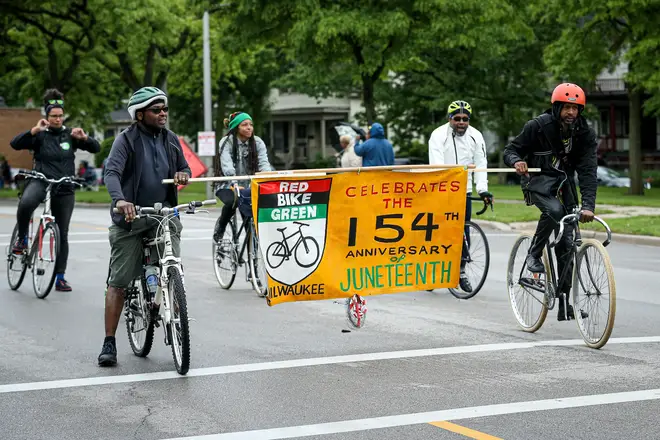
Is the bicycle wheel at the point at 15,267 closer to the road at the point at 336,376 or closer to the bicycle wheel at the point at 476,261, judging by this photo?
the road at the point at 336,376

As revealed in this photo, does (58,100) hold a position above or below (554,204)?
above

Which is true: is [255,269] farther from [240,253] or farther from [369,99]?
[369,99]

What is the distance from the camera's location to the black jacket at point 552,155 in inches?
329

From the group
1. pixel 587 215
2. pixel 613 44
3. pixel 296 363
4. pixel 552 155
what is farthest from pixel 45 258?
pixel 613 44

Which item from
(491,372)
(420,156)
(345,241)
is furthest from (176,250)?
(420,156)

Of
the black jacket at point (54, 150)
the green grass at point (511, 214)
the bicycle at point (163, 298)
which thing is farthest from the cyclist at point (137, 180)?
the green grass at point (511, 214)

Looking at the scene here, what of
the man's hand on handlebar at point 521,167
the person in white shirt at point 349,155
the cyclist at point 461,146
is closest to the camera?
the man's hand on handlebar at point 521,167

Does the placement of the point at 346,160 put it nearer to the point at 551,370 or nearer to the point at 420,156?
the point at 551,370

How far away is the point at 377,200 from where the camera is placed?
334 inches

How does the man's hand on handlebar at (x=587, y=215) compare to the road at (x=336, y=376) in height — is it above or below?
above

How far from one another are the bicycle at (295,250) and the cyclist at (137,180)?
2.81 ft

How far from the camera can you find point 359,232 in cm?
848

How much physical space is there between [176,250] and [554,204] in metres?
2.89

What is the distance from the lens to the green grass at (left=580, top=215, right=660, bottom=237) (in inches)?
741
